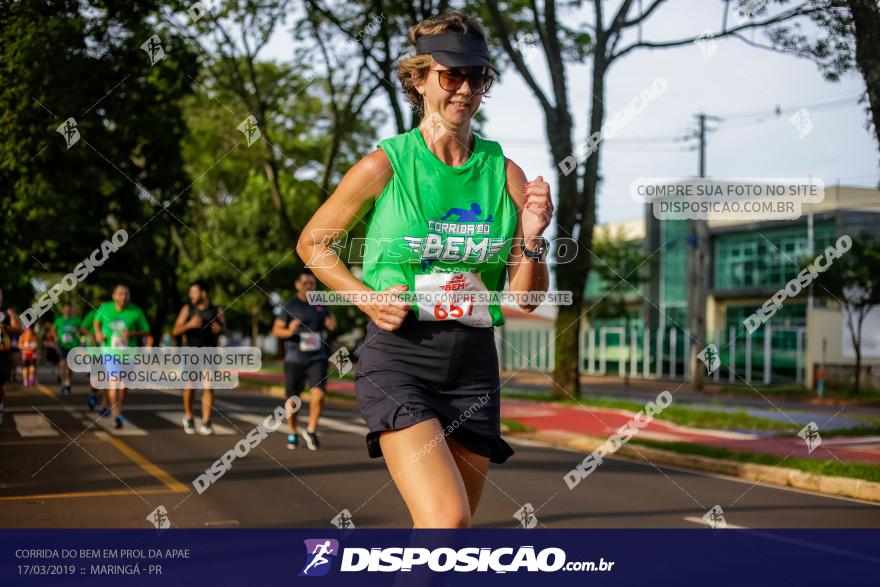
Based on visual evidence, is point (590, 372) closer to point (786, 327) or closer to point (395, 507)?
point (786, 327)

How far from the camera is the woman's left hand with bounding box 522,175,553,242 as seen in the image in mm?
3299

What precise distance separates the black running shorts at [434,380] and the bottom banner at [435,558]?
0.34 meters

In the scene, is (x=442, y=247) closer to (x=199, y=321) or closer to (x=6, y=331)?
(x=6, y=331)

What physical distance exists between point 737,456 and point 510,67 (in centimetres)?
1345

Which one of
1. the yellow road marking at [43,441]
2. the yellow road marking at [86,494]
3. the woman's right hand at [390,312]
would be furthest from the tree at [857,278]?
the woman's right hand at [390,312]

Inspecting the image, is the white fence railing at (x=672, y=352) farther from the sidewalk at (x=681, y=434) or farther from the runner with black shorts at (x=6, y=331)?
the runner with black shorts at (x=6, y=331)

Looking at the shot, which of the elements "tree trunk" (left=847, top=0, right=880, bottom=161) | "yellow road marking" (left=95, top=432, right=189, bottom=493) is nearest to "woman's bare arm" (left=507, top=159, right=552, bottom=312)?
"yellow road marking" (left=95, top=432, right=189, bottom=493)

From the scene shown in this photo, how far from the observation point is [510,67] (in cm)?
2334

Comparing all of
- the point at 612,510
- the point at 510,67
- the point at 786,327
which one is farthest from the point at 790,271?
the point at 612,510

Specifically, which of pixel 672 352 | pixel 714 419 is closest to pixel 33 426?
pixel 714 419

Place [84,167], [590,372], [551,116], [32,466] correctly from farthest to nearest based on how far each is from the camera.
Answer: [590,372] < [551,116] < [84,167] < [32,466]

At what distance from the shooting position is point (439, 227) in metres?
3.43

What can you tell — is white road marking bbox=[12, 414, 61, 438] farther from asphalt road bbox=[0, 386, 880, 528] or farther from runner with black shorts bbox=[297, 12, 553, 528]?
runner with black shorts bbox=[297, 12, 553, 528]

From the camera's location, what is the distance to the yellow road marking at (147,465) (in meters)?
8.97
